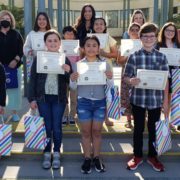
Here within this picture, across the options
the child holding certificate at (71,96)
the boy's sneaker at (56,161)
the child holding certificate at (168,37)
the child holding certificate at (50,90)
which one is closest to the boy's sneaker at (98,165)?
the boy's sneaker at (56,161)

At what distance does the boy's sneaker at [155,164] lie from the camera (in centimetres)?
490

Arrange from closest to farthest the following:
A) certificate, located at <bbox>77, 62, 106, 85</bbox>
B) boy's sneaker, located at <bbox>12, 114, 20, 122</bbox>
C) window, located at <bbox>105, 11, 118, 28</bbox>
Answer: certificate, located at <bbox>77, 62, 106, 85</bbox> < boy's sneaker, located at <bbox>12, 114, 20, 122</bbox> < window, located at <bbox>105, 11, 118, 28</bbox>

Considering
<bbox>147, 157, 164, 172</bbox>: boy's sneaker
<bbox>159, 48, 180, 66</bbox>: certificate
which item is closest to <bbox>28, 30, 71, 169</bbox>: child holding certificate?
<bbox>147, 157, 164, 172</bbox>: boy's sneaker

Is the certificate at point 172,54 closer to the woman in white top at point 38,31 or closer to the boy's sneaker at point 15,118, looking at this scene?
the woman in white top at point 38,31

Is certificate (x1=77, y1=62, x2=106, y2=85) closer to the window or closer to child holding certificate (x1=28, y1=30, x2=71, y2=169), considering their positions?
child holding certificate (x1=28, y1=30, x2=71, y2=169)

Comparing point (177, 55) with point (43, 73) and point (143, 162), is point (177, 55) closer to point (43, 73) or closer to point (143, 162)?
point (143, 162)

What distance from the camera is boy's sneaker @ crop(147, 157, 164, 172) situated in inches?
193

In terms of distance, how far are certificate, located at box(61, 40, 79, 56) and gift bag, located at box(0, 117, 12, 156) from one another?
146 centimetres

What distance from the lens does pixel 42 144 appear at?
488 centimetres

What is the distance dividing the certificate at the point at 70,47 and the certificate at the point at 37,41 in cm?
36

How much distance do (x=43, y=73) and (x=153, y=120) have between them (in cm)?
158

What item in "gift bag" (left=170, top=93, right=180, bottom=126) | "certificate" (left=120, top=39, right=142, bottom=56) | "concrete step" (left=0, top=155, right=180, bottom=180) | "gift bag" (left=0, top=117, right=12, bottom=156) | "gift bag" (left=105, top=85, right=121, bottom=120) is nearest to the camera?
"gift bag" (left=105, top=85, right=121, bottom=120)

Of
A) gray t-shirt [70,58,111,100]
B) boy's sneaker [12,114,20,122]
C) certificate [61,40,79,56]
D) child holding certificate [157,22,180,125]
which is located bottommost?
boy's sneaker [12,114,20,122]

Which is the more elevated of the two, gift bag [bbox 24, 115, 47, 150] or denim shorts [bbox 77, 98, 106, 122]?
denim shorts [bbox 77, 98, 106, 122]
